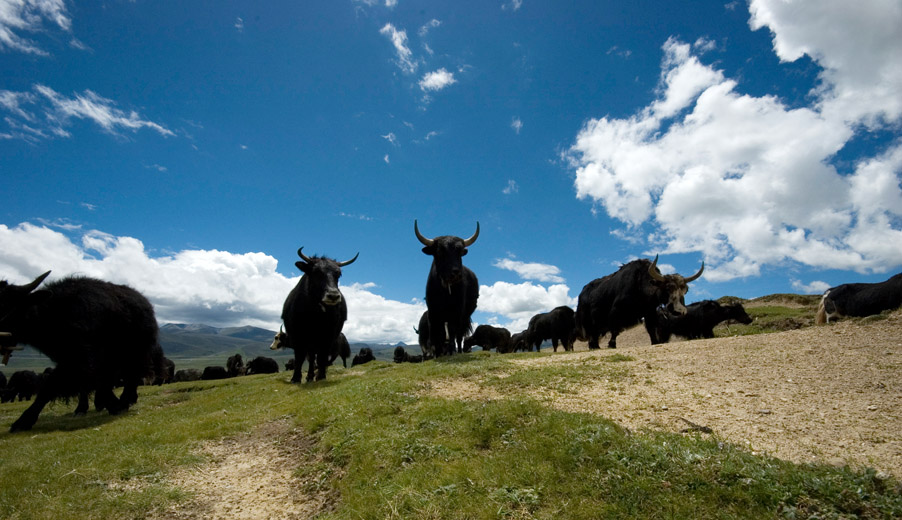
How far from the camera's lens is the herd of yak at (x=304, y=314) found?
29.1 ft

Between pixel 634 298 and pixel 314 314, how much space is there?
395 inches

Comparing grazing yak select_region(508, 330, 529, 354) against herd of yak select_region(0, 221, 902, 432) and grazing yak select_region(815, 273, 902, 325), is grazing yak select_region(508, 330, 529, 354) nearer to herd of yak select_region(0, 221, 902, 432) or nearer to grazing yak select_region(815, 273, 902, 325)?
herd of yak select_region(0, 221, 902, 432)

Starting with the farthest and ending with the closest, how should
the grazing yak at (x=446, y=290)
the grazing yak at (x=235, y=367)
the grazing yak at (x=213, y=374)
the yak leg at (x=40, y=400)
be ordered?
the grazing yak at (x=235, y=367), the grazing yak at (x=213, y=374), the grazing yak at (x=446, y=290), the yak leg at (x=40, y=400)

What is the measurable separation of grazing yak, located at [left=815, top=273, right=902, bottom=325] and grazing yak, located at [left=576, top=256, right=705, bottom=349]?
720 centimetres

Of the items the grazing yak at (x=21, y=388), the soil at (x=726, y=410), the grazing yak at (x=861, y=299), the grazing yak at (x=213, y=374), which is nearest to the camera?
the soil at (x=726, y=410)

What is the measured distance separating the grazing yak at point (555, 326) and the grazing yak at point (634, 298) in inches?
375

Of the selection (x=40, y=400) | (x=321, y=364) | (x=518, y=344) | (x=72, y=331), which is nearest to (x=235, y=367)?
(x=518, y=344)

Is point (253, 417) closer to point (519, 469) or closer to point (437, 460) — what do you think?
point (437, 460)

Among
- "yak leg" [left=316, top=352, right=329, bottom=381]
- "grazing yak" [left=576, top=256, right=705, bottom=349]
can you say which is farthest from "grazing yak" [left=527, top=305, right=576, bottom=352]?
"yak leg" [left=316, top=352, right=329, bottom=381]

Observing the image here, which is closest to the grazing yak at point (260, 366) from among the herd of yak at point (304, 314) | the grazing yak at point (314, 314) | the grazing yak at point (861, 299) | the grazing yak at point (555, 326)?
the herd of yak at point (304, 314)

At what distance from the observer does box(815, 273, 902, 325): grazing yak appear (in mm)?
14330

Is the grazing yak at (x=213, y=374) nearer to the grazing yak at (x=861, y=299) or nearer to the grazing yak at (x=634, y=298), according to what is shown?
the grazing yak at (x=634, y=298)

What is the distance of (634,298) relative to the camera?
1302 cm

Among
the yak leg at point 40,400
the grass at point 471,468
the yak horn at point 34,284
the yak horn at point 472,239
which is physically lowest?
the grass at point 471,468
